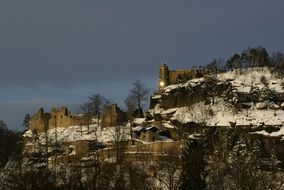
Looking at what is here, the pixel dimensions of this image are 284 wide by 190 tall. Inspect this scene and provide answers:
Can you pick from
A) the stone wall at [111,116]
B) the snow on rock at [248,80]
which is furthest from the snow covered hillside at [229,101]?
the stone wall at [111,116]

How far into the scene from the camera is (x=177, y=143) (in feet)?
258

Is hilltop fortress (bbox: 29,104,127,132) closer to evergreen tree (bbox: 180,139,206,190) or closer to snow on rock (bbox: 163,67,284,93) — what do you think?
snow on rock (bbox: 163,67,284,93)

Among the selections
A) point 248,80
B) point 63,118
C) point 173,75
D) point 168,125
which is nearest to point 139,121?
point 168,125

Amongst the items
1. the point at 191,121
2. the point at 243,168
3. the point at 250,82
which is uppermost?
the point at 250,82

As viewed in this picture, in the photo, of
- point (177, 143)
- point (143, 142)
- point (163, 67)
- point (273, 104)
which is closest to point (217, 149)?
point (177, 143)

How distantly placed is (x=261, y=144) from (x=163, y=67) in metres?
27.5

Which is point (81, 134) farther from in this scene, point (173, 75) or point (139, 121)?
point (173, 75)

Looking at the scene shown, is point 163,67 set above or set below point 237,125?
above

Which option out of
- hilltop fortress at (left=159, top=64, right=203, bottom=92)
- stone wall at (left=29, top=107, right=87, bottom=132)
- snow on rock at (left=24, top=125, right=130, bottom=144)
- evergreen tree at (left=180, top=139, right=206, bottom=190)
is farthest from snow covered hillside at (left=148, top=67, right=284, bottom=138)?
evergreen tree at (left=180, top=139, right=206, bottom=190)

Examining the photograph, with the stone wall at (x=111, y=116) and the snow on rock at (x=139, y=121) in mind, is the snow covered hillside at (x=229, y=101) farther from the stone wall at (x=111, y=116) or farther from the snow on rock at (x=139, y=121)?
the stone wall at (x=111, y=116)

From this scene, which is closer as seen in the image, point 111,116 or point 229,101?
point 229,101

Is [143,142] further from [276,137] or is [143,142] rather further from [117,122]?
[276,137]

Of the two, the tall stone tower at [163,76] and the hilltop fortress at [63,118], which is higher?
the tall stone tower at [163,76]

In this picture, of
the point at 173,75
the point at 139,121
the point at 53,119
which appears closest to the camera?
the point at 139,121
